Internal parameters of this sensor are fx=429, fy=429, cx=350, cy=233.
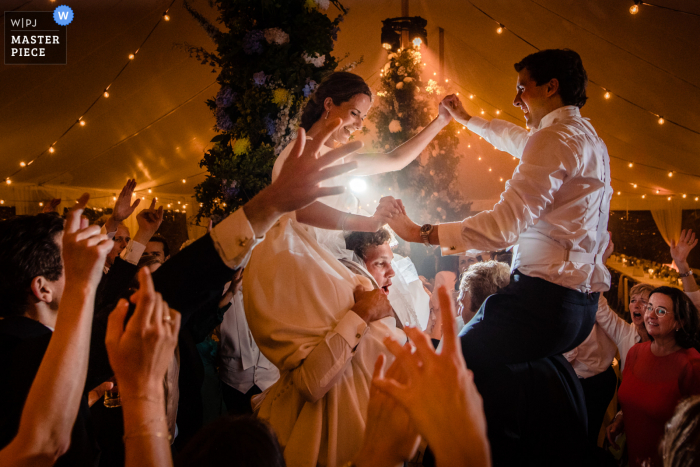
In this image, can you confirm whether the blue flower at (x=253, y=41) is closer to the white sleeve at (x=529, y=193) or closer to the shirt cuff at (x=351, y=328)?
the white sleeve at (x=529, y=193)

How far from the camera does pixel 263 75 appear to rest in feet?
8.89

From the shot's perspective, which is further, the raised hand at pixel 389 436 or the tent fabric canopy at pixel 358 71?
A: the tent fabric canopy at pixel 358 71

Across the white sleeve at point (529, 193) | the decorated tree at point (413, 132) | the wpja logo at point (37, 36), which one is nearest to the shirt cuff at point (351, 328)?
the white sleeve at point (529, 193)

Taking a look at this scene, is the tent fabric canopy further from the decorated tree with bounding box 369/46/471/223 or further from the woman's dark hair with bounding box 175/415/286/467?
the woman's dark hair with bounding box 175/415/286/467

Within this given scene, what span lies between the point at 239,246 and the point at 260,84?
1.98 m

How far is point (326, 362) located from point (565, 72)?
1.61 meters

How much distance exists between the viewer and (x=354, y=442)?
1.34 meters

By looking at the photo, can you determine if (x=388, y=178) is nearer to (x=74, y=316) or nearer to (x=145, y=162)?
(x=145, y=162)

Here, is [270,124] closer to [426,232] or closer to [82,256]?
[426,232]

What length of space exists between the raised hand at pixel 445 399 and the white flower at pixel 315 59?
246 cm

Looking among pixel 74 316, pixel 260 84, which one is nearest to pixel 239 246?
pixel 74 316

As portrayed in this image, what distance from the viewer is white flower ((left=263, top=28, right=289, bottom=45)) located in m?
2.67

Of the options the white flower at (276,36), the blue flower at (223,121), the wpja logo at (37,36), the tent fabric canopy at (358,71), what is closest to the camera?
the white flower at (276,36)

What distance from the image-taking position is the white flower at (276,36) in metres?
2.67
